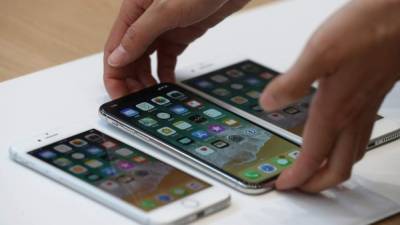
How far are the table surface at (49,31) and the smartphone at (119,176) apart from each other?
0.20 meters

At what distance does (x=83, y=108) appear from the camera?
1104 millimetres

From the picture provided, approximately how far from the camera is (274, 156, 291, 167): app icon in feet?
3.22

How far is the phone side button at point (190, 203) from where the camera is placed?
0.91 meters

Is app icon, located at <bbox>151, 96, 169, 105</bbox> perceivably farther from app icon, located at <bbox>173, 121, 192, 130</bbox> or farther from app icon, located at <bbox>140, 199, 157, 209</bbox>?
app icon, located at <bbox>140, 199, 157, 209</bbox>

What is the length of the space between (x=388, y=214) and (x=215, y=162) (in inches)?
6.3

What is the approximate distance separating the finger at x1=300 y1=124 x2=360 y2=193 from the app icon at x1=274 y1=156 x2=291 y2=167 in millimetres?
32

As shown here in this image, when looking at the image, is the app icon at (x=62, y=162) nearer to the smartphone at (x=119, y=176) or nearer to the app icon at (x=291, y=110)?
the smartphone at (x=119, y=176)

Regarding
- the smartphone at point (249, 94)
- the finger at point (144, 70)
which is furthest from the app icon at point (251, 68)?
the finger at point (144, 70)

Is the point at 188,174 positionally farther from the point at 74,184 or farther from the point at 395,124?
the point at 395,124

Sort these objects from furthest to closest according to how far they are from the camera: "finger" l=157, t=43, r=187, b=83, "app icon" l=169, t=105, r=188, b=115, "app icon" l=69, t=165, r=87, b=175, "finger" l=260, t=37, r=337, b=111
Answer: "finger" l=157, t=43, r=187, b=83
"app icon" l=169, t=105, r=188, b=115
"app icon" l=69, t=165, r=87, b=175
"finger" l=260, t=37, r=337, b=111

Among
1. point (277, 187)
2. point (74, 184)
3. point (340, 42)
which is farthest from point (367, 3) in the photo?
point (74, 184)

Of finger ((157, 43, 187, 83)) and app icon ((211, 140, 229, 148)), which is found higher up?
finger ((157, 43, 187, 83))

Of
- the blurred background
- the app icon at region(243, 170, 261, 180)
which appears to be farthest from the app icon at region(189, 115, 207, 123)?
the blurred background

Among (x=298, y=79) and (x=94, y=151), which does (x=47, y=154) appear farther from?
(x=298, y=79)
